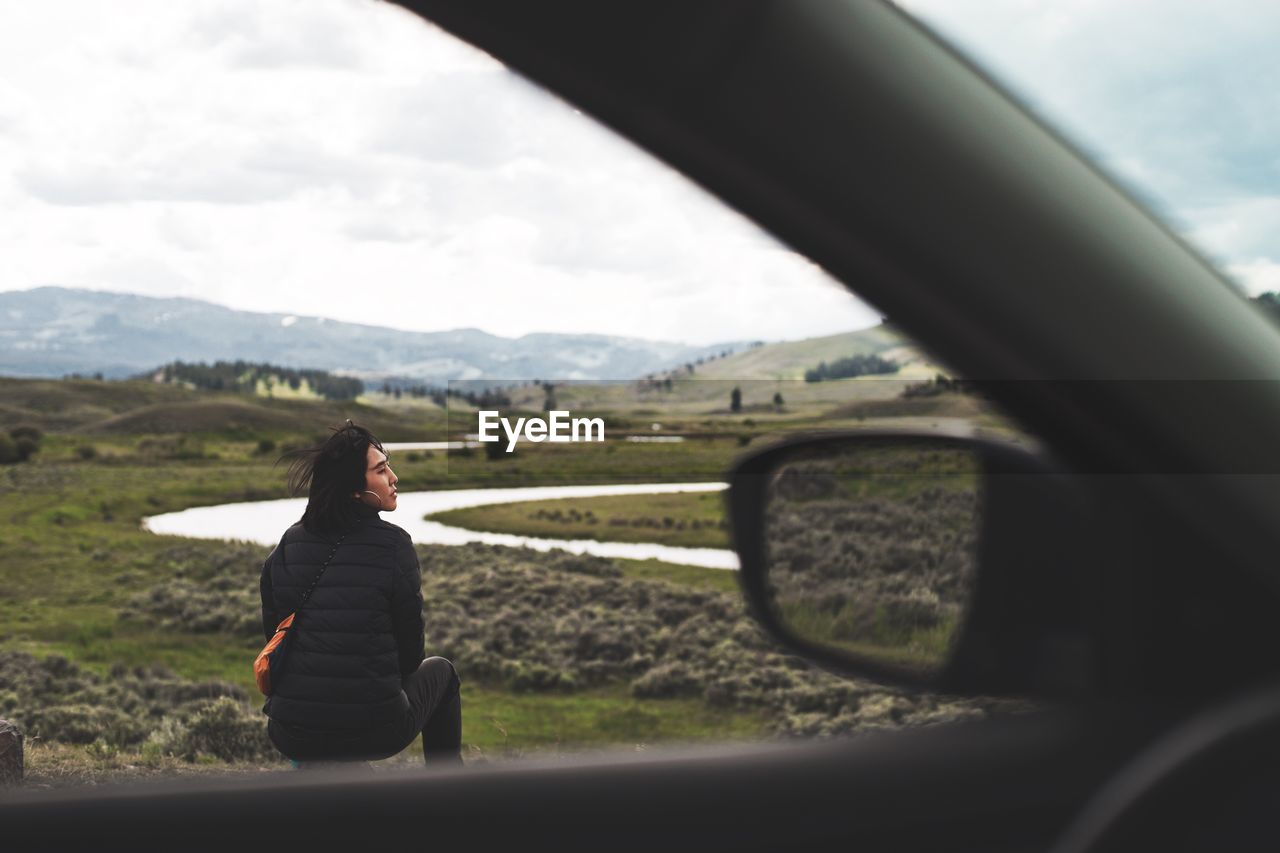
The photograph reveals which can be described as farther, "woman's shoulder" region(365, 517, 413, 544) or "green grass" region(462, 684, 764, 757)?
"green grass" region(462, 684, 764, 757)

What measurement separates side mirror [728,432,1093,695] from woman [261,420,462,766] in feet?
9.08

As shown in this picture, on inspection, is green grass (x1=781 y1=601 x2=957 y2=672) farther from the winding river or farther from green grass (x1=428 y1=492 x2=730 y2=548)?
green grass (x1=428 y1=492 x2=730 y2=548)

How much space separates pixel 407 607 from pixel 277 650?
484mm

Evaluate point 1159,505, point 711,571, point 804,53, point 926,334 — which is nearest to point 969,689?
point 1159,505

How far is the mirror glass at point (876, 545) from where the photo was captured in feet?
3.74

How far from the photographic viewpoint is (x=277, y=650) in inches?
152

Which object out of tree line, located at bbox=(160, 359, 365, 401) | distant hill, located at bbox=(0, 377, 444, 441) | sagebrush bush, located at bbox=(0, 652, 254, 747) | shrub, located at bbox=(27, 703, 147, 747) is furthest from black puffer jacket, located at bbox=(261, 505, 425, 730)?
tree line, located at bbox=(160, 359, 365, 401)

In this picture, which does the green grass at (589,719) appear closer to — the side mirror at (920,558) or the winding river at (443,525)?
the side mirror at (920,558)

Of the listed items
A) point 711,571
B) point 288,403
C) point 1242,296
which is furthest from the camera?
point 288,403

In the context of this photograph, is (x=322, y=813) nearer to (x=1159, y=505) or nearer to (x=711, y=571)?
(x=1159, y=505)

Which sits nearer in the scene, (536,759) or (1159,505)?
(1159,505)

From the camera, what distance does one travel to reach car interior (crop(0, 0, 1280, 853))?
101 cm

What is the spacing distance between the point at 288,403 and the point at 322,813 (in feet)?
339

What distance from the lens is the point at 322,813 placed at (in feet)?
3.52
